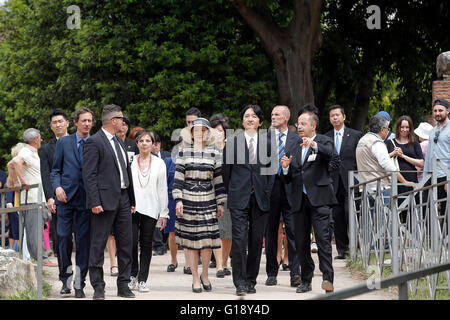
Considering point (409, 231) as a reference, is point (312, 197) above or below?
above

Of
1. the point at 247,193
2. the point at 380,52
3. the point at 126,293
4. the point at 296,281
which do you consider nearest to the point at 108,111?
the point at 247,193

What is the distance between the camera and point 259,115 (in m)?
9.42

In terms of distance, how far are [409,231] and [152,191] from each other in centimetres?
296

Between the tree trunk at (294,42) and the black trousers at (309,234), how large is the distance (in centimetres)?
819

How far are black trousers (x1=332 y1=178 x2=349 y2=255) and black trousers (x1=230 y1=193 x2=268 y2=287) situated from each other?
3.36 m

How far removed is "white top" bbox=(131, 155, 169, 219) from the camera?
31.6 feet

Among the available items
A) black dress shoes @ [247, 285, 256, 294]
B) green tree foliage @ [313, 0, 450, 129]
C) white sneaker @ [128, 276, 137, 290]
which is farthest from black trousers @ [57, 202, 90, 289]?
green tree foliage @ [313, 0, 450, 129]

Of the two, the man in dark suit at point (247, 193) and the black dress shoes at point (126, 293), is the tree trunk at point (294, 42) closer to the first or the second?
the man in dark suit at point (247, 193)

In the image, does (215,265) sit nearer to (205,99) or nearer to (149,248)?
(149,248)

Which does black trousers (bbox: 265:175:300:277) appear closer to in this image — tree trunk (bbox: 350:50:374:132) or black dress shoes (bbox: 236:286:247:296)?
black dress shoes (bbox: 236:286:247:296)

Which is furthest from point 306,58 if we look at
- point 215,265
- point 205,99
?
point 215,265

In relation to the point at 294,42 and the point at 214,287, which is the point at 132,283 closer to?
the point at 214,287

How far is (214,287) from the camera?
384 inches
